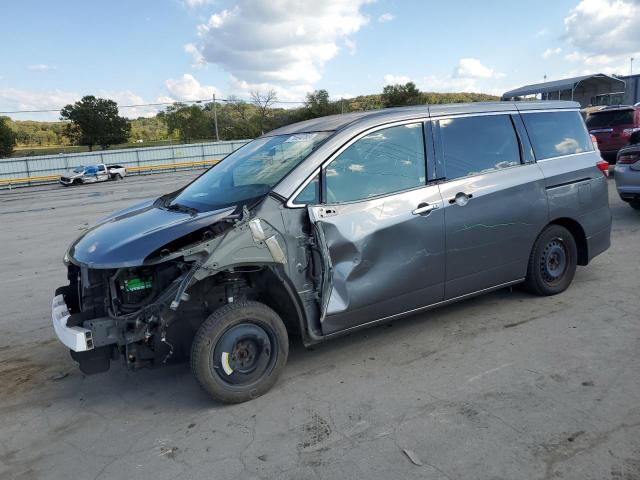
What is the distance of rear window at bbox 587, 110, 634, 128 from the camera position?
15.3 m

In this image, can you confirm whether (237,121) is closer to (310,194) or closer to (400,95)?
(400,95)

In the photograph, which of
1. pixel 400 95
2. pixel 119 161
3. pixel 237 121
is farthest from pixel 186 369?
pixel 237 121

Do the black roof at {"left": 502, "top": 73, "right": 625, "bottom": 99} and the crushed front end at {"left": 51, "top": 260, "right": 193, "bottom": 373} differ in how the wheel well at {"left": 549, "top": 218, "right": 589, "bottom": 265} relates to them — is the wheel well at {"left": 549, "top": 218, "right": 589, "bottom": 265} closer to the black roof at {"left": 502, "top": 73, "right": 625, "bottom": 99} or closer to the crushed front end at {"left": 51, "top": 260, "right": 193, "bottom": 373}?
the crushed front end at {"left": 51, "top": 260, "right": 193, "bottom": 373}

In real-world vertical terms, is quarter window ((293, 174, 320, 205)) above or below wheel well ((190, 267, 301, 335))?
above

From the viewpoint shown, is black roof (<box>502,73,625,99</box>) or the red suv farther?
black roof (<box>502,73,625,99</box>)

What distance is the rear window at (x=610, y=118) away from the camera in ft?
50.3

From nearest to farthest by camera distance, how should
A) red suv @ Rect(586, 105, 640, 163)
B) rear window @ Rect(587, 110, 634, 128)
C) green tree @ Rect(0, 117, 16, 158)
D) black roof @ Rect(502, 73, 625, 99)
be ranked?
red suv @ Rect(586, 105, 640, 163), rear window @ Rect(587, 110, 634, 128), black roof @ Rect(502, 73, 625, 99), green tree @ Rect(0, 117, 16, 158)

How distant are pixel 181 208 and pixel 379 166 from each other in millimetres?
1610

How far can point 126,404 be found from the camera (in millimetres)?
3818

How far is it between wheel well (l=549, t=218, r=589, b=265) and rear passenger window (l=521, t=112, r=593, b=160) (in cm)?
67

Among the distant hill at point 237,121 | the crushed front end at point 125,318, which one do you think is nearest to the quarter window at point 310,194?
the crushed front end at point 125,318

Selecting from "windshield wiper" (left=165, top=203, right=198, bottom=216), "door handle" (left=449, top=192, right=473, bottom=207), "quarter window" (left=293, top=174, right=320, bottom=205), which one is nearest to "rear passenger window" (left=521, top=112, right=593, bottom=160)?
"door handle" (left=449, top=192, right=473, bottom=207)

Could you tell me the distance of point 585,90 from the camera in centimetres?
3609

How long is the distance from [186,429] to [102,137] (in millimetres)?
69714
